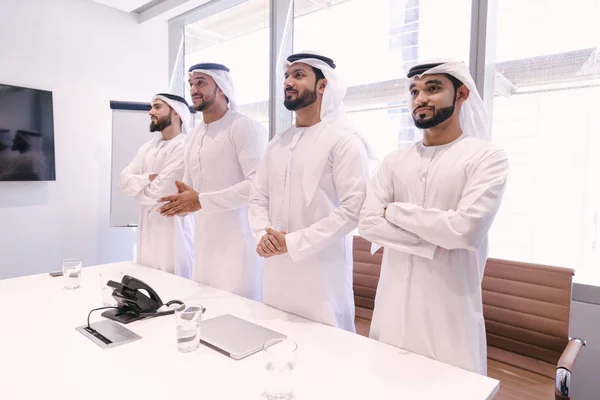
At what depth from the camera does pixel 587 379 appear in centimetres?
214

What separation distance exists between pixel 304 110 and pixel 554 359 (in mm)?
1606

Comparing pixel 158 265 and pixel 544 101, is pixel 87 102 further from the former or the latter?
pixel 544 101

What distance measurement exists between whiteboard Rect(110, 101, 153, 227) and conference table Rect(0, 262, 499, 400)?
2.65 metres

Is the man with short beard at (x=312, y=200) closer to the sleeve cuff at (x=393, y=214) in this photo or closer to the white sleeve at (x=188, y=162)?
the sleeve cuff at (x=393, y=214)

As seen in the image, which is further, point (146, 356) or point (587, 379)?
point (587, 379)

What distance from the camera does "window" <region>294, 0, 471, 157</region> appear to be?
2.71 meters

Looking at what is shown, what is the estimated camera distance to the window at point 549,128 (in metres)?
2.20

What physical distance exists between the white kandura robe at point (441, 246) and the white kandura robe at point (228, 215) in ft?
3.18

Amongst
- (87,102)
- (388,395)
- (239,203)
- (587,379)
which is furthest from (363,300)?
(87,102)

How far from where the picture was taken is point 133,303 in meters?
1.51

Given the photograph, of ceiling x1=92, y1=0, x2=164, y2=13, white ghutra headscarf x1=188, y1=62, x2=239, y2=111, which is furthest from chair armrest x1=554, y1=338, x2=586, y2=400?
ceiling x1=92, y1=0, x2=164, y2=13

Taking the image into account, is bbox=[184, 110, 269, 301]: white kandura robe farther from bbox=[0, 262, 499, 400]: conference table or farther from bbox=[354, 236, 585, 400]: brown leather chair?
bbox=[354, 236, 585, 400]: brown leather chair

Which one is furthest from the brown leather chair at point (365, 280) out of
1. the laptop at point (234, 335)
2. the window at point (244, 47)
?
the window at point (244, 47)

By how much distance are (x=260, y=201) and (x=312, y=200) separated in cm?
30
